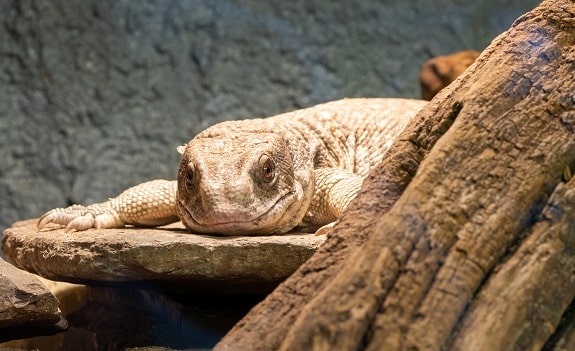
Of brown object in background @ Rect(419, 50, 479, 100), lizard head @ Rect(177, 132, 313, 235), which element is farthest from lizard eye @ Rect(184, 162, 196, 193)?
brown object in background @ Rect(419, 50, 479, 100)

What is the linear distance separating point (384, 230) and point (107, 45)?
4988mm

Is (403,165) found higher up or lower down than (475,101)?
lower down

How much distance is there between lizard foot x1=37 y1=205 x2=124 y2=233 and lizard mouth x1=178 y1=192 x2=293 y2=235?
0.63m

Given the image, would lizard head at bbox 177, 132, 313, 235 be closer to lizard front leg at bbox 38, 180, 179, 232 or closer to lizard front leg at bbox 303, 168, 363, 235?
lizard front leg at bbox 303, 168, 363, 235

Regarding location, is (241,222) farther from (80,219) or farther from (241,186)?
(80,219)

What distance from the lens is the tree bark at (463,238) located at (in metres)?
2.46

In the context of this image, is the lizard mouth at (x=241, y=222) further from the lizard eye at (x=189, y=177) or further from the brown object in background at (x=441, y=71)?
the brown object in background at (x=441, y=71)

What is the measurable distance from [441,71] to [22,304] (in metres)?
4.01

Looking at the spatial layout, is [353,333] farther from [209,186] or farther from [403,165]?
[209,186]

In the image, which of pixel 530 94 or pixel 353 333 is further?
pixel 530 94

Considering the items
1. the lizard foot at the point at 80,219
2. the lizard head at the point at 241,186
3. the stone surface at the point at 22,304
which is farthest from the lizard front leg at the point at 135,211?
the stone surface at the point at 22,304

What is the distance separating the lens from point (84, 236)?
13.6 feet

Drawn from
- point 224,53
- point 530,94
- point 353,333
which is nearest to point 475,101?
point 530,94

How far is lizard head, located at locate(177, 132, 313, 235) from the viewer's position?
4051 mm
